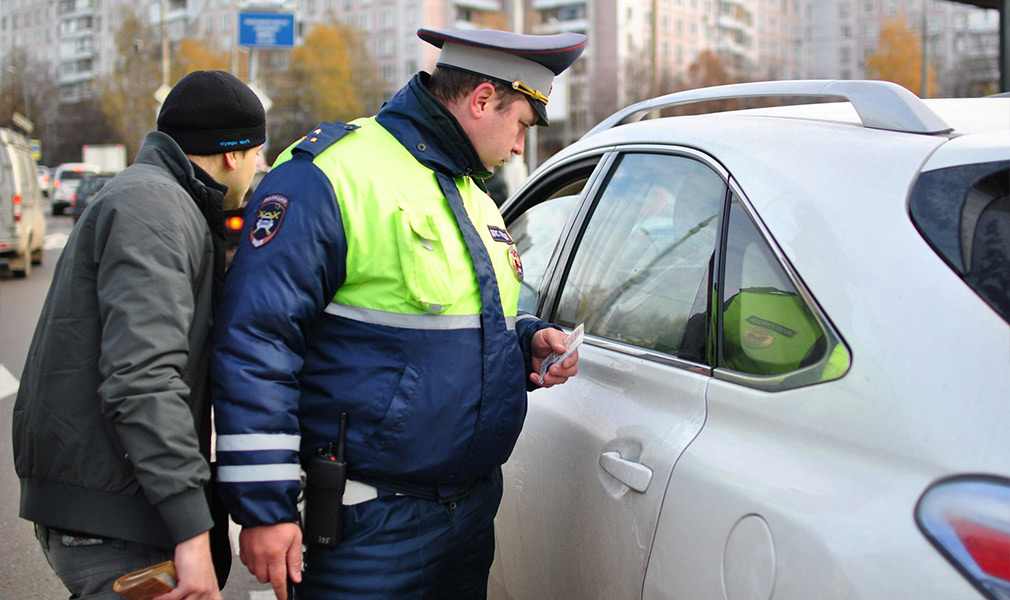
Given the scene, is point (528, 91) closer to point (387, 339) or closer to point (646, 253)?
point (646, 253)

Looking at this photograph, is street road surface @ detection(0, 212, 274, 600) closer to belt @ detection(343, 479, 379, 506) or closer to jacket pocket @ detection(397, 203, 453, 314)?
belt @ detection(343, 479, 379, 506)

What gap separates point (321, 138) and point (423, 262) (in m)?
0.38

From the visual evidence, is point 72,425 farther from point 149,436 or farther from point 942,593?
point 942,593

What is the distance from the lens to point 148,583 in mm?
1705

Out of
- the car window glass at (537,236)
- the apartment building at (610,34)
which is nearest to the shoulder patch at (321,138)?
the car window glass at (537,236)

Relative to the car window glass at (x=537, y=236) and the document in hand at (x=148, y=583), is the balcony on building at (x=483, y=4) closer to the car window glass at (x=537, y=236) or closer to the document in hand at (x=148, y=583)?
the car window glass at (x=537, y=236)

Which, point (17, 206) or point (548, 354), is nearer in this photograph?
point (548, 354)

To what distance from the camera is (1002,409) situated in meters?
1.31

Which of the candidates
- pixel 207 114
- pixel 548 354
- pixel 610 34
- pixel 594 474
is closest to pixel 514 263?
pixel 548 354

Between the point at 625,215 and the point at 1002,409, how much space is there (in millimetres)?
1287

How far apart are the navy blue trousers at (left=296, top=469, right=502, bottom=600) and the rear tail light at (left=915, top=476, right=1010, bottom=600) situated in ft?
3.71

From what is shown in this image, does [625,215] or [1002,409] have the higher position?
[625,215]

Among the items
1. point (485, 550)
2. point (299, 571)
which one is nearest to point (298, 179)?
point (299, 571)

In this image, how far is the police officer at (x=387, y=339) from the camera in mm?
1838
